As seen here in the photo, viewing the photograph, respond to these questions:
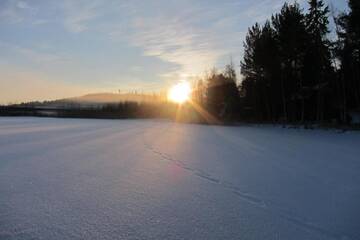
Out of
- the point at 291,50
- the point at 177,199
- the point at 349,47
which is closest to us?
the point at 177,199

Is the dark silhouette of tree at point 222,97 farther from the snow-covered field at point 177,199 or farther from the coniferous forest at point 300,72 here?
the snow-covered field at point 177,199

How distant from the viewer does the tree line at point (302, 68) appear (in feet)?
63.7

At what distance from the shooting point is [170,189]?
422cm

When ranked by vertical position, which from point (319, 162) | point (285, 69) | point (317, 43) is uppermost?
point (317, 43)

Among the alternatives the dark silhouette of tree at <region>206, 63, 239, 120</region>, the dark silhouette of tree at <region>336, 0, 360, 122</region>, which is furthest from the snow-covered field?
the dark silhouette of tree at <region>206, 63, 239, 120</region>

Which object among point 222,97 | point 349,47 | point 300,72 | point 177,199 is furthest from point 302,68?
point 177,199

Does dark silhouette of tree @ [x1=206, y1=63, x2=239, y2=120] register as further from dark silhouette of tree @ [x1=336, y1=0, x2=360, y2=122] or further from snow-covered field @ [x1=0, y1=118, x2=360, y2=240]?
snow-covered field @ [x1=0, y1=118, x2=360, y2=240]

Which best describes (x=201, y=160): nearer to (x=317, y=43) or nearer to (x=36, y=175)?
(x=36, y=175)

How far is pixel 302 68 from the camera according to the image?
22250 millimetres

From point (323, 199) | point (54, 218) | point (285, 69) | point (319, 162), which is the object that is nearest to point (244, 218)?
point (323, 199)

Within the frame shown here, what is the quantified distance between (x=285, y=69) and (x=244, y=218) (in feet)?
70.3

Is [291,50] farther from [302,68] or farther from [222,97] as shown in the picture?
[222,97]

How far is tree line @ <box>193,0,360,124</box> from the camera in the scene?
1942cm

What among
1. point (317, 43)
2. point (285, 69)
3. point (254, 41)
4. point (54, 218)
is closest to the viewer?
point (54, 218)
